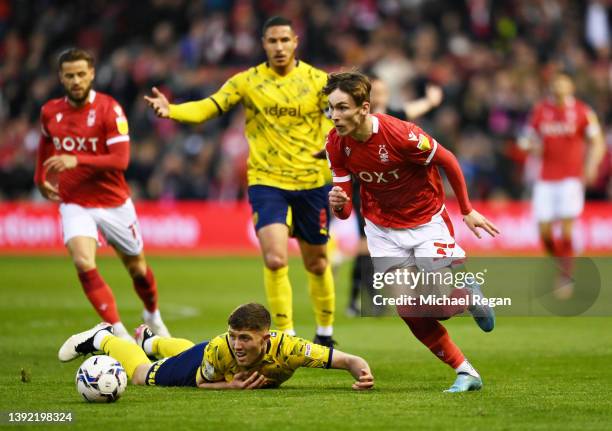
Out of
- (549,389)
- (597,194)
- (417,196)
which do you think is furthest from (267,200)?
(597,194)

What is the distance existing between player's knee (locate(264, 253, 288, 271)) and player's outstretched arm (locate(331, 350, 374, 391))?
2.39 metres

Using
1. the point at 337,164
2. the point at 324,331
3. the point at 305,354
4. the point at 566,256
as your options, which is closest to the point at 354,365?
the point at 305,354

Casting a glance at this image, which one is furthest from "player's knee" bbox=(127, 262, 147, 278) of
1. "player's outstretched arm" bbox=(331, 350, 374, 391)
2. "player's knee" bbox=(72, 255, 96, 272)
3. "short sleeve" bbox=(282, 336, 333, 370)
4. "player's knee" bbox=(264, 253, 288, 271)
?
"player's outstretched arm" bbox=(331, 350, 374, 391)

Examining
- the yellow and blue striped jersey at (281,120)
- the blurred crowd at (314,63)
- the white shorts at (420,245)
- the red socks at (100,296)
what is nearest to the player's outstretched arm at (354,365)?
the white shorts at (420,245)

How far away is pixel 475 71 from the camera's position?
24016 millimetres

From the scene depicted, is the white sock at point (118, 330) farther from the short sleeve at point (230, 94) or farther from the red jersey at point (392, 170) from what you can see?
the red jersey at point (392, 170)

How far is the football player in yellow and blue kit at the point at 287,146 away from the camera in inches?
404

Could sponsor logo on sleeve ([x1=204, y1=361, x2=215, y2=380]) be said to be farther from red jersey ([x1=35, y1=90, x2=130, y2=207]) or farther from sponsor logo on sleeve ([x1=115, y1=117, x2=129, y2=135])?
sponsor logo on sleeve ([x1=115, y1=117, x2=129, y2=135])

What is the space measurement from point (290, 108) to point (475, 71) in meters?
14.2

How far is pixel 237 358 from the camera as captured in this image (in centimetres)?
764

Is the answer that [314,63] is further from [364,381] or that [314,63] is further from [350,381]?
[364,381]

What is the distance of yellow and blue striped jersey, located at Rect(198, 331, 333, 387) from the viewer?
7.61 metres

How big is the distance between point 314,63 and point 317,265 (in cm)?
1486

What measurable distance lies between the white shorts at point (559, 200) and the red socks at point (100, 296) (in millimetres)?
7621
